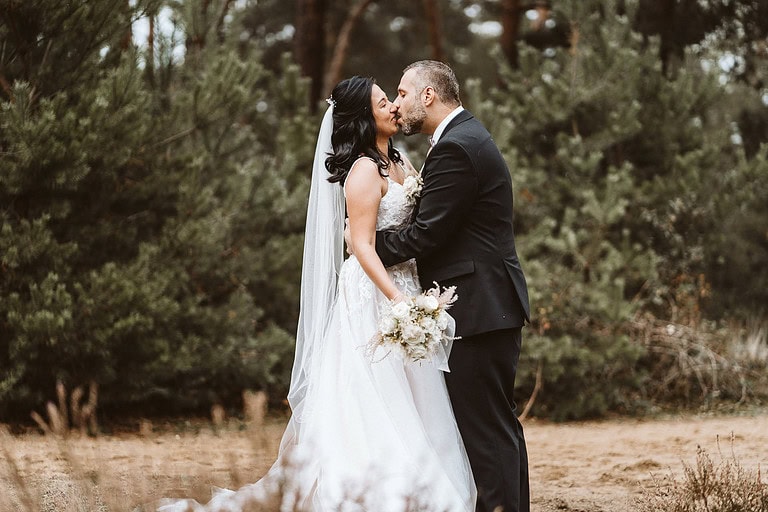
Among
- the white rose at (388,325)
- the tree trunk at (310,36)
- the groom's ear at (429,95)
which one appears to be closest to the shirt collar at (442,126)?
the groom's ear at (429,95)

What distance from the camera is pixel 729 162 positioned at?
446 inches

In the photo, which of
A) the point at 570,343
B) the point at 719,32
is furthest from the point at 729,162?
the point at 570,343

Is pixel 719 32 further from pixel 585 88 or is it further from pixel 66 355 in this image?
pixel 66 355

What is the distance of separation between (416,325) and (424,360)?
34cm

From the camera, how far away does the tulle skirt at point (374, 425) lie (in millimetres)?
3744

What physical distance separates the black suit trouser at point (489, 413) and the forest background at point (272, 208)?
2.84m

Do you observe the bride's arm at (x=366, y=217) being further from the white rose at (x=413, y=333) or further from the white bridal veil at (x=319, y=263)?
the white bridal veil at (x=319, y=263)

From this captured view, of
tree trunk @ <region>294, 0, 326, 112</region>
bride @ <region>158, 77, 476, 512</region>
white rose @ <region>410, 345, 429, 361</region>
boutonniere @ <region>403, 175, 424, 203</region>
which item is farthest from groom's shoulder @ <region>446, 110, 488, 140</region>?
tree trunk @ <region>294, 0, 326, 112</region>

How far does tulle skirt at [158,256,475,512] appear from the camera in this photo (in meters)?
3.74

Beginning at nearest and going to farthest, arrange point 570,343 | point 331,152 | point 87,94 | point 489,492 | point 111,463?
1. point 489,492
2. point 331,152
3. point 111,463
4. point 87,94
5. point 570,343

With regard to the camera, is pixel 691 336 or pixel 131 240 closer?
pixel 131 240

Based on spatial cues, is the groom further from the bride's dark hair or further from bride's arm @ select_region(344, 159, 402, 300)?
the bride's dark hair

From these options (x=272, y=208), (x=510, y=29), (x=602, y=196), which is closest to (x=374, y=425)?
(x=272, y=208)

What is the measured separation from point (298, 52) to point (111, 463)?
28.6 ft
